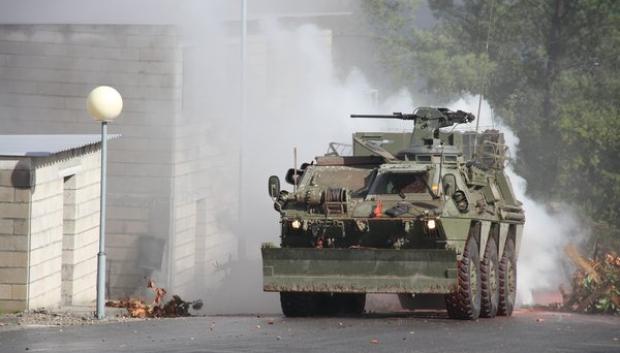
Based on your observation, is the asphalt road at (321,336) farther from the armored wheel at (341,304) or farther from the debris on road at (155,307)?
the debris on road at (155,307)

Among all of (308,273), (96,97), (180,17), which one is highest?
(180,17)

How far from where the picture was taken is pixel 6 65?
36.0 meters

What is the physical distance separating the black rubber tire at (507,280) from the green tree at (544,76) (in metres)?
24.0

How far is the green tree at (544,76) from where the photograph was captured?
51250 mm

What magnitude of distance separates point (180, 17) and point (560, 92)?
2116 cm

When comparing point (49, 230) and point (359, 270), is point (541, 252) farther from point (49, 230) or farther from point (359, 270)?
point (359, 270)

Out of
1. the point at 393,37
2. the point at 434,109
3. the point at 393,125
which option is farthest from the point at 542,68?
the point at 434,109

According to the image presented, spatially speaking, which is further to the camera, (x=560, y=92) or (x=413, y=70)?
(x=413, y=70)

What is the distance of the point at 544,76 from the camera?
2235 inches

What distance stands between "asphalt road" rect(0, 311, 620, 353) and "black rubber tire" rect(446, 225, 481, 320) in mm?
187

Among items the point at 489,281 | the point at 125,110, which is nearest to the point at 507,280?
the point at 489,281

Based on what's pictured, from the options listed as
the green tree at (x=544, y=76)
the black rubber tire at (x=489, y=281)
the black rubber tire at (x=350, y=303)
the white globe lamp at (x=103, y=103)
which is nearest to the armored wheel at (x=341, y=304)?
the black rubber tire at (x=350, y=303)

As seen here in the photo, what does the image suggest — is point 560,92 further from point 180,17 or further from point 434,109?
point 434,109

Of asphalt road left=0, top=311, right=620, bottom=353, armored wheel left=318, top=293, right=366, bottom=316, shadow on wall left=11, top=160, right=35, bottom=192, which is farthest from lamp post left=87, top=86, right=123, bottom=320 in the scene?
armored wheel left=318, top=293, right=366, bottom=316
